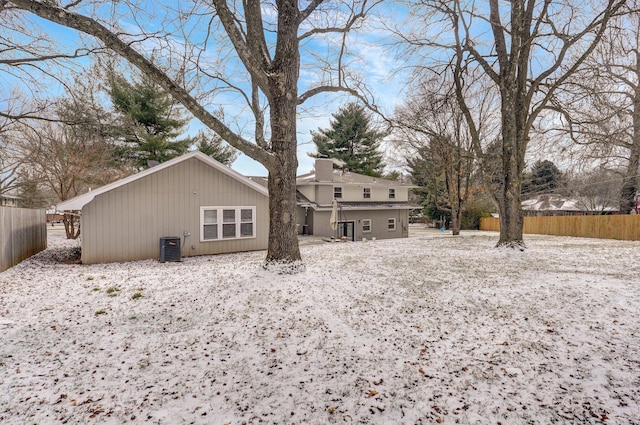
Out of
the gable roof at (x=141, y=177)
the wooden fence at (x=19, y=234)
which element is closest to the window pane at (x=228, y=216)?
the gable roof at (x=141, y=177)

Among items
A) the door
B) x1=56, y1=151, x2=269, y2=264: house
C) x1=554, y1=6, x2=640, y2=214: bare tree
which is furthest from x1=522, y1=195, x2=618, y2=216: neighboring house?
x1=56, y1=151, x2=269, y2=264: house

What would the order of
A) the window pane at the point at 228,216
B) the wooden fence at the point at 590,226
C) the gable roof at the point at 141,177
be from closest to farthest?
the gable roof at the point at 141,177
the window pane at the point at 228,216
the wooden fence at the point at 590,226

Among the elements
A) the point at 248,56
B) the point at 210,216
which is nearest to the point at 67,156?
the point at 210,216

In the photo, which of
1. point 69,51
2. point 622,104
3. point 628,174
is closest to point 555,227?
point 628,174

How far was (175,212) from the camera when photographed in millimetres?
10719

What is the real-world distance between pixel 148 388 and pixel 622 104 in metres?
15.3

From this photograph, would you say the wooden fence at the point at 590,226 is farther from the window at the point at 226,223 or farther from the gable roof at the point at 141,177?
the window at the point at 226,223

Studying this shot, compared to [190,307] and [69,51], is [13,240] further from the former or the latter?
[190,307]

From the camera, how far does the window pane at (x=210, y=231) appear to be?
37.3 feet

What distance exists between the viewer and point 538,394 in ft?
9.07

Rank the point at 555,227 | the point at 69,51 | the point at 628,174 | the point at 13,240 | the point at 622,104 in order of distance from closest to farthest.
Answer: the point at 69,51 < the point at 13,240 < the point at 622,104 < the point at 628,174 < the point at 555,227

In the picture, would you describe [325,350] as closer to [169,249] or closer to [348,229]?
[169,249]

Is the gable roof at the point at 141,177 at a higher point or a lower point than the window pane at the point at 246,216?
higher

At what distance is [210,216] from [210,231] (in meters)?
0.54
